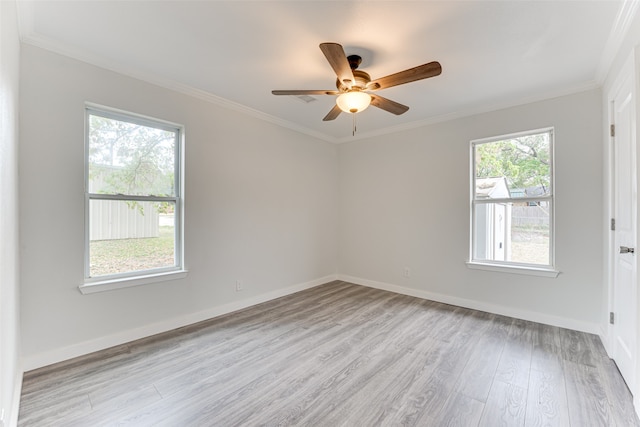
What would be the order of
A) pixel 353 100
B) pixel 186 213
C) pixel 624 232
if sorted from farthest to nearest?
pixel 186 213
pixel 353 100
pixel 624 232

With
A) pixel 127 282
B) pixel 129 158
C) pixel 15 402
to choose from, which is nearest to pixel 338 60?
pixel 129 158

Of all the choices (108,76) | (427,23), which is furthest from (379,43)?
(108,76)

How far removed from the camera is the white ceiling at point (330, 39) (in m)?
1.88

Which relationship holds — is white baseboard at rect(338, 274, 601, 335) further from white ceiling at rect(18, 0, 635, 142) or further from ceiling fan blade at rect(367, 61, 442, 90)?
ceiling fan blade at rect(367, 61, 442, 90)

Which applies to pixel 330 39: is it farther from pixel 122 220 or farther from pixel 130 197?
pixel 122 220

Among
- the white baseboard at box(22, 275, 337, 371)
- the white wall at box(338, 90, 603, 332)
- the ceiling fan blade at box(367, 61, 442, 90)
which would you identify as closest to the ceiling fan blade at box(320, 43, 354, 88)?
the ceiling fan blade at box(367, 61, 442, 90)

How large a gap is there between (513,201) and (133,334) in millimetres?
4314

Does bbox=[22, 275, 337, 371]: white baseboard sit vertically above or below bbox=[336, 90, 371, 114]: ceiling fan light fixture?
below

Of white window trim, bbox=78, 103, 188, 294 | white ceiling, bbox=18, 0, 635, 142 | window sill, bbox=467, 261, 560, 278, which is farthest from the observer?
window sill, bbox=467, 261, 560, 278

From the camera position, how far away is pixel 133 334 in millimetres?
2676

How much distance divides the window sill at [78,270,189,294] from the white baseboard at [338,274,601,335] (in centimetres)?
292

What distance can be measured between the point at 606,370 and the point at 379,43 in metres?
3.08

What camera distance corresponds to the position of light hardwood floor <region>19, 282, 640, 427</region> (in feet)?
5.65

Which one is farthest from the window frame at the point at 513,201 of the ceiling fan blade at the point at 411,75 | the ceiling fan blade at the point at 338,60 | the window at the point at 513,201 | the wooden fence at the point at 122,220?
the wooden fence at the point at 122,220
